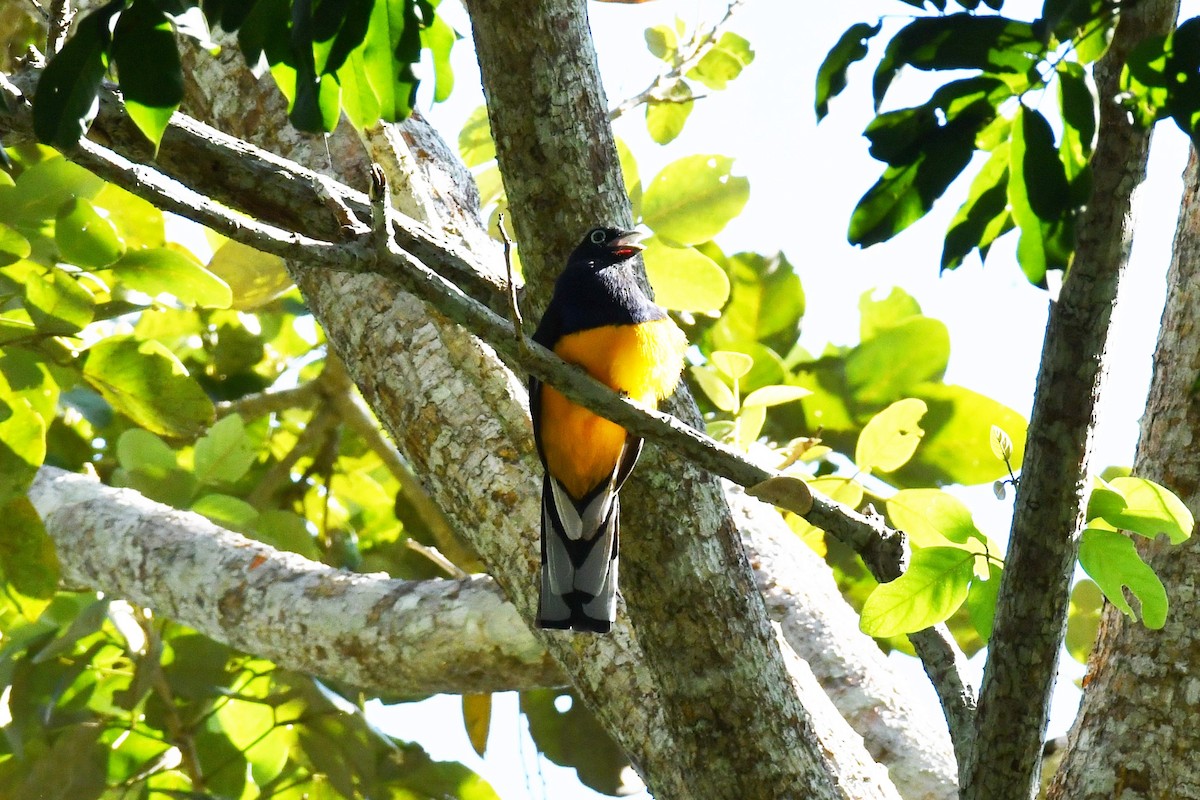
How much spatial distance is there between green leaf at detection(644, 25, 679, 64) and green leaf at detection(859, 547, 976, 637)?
10.4 ft

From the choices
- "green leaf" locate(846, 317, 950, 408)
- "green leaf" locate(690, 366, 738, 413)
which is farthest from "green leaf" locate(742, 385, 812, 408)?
"green leaf" locate(846, 317, 950, 408)

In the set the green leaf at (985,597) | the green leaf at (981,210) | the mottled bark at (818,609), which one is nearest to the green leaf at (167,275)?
the mottled bark at (818,609)

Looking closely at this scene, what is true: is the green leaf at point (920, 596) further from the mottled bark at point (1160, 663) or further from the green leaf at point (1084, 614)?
the green leaf at point (1084, 614)

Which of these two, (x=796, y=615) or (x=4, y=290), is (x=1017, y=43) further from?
(x=4, y=290)

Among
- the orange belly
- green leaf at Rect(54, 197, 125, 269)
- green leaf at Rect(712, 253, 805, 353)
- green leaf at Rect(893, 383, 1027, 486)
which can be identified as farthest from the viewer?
green leaf at Rect(712, 253, 805, 353)

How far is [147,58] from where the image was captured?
5.16 ft

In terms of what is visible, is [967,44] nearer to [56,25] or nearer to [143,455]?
[56,25]

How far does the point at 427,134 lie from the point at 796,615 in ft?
5.59

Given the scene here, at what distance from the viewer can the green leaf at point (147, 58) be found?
1.57m

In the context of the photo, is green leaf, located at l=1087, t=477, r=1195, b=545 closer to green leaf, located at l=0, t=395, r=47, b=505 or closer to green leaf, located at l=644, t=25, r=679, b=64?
green leaf, located at l=0, t=395, r=47, b=505

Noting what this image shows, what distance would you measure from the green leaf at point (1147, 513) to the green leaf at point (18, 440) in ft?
8.35

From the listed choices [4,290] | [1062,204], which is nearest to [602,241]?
[1062,204]

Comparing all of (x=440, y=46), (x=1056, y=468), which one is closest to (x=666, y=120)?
(x=440, y=46)

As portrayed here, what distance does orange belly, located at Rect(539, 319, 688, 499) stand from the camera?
2684mm
